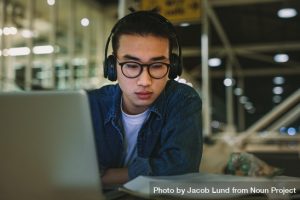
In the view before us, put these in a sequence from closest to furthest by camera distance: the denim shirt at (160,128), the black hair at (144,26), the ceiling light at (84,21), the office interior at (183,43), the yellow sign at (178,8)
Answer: the denim shirt at (160,128) → the black hair at (144,26) → the yellow sign at (178,8) → the office interior at (183,43) → the ceiling light at (84,21)

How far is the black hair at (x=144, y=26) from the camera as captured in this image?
1.49m

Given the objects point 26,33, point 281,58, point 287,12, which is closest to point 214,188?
point 26,33

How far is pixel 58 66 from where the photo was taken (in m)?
6.34

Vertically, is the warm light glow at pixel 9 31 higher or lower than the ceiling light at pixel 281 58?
lower

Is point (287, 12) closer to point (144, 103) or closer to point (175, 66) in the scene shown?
point (175, 66)

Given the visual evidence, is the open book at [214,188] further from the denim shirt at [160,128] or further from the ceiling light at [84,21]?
the ceiling light at [84,21]

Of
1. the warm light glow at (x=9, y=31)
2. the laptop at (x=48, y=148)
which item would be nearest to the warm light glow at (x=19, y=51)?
the warm light glow at (x=9, y=31)

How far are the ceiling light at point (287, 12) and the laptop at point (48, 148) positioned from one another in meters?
7.47

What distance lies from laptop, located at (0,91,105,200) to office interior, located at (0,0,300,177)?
97 cm

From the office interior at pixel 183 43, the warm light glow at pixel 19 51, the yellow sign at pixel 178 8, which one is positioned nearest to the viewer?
the yellow sign at pixel 178 8

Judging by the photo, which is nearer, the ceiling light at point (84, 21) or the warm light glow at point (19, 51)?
the warm light glow at point (19, 51)

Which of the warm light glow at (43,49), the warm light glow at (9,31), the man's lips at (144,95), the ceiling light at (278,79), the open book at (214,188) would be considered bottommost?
the open book at (214,188)

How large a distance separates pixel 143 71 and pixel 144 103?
13cm

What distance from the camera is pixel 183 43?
19.7 feet
